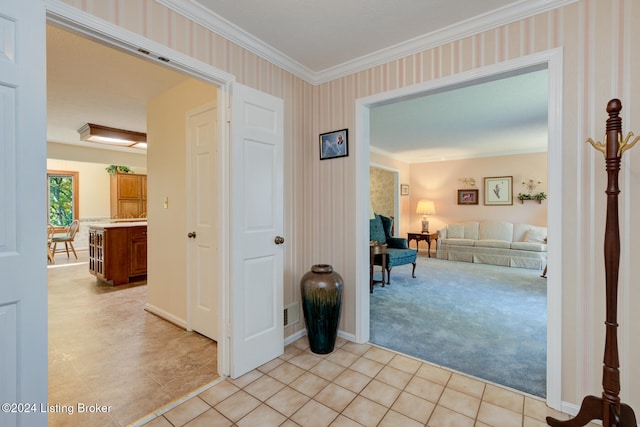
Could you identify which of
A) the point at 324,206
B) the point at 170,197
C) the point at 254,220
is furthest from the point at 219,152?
the point at 170,197

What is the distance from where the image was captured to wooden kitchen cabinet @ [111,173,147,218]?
7.95 meters

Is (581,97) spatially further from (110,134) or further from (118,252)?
(110,134)

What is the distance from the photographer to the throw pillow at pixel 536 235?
592 centimetres

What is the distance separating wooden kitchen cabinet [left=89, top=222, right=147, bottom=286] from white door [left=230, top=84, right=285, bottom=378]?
132 inches

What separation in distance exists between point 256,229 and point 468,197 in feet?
21.0

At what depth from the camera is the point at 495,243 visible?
611 cm

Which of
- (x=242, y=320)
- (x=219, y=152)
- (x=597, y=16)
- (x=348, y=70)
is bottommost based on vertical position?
(x=242, y=320)

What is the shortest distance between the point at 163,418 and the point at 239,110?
6.52ft

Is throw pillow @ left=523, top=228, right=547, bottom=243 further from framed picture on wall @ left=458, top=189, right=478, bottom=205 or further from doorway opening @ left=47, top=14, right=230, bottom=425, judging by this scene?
doorway opening @ left=47, top=14, right=230, bottom=425

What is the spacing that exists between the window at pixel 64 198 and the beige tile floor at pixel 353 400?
8.12 meters

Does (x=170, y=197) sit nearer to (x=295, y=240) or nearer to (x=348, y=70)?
(x=295, y=240)

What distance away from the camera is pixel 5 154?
1.17 meters

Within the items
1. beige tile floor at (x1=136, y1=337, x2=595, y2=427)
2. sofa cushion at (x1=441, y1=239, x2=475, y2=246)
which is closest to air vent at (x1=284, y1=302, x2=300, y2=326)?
beige tile floor at (x1=136, y1=337, x2=595, y2=427)

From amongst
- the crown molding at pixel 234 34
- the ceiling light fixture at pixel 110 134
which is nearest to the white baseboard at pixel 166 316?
the crown molding at pixel 234 34
